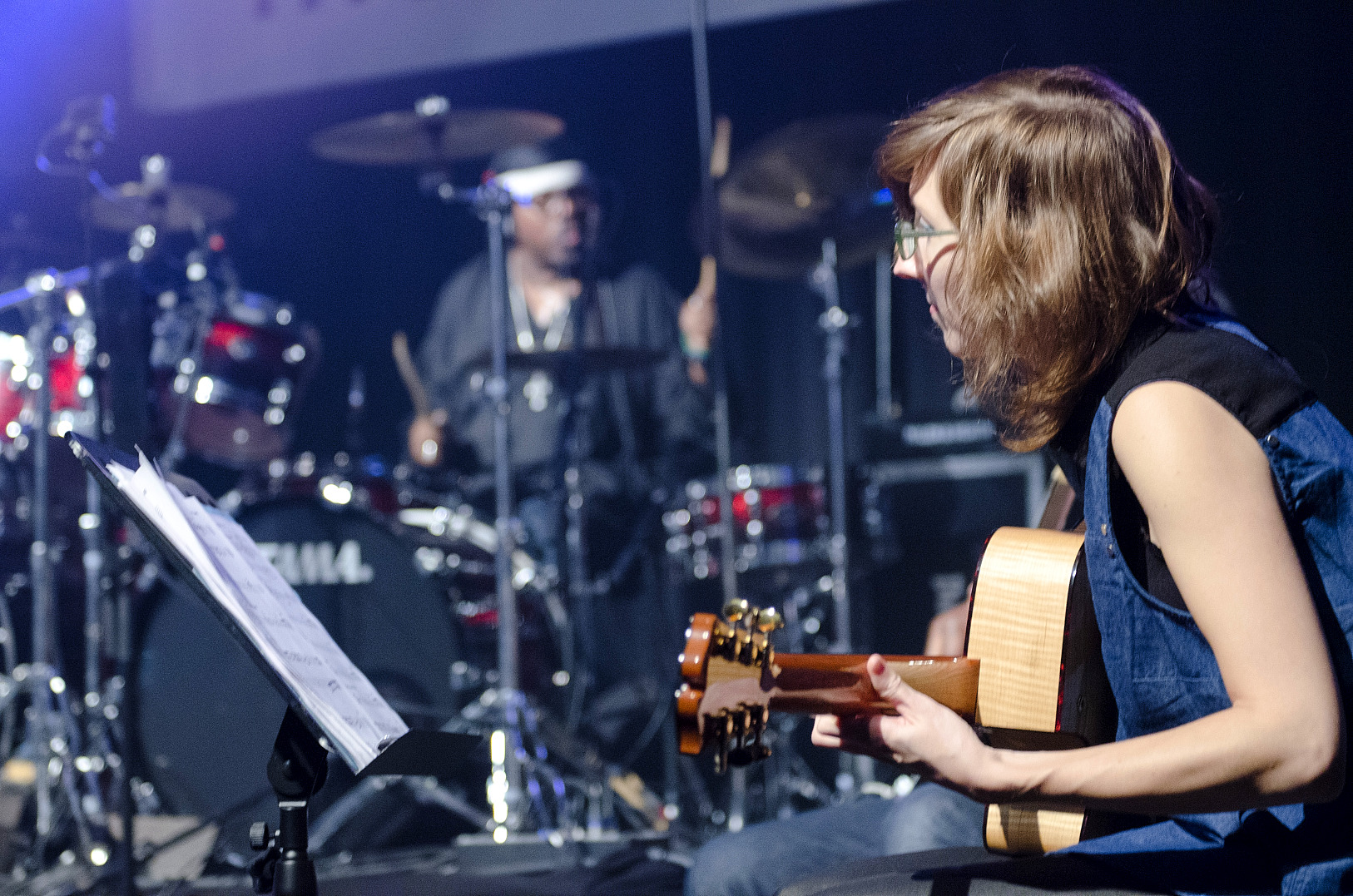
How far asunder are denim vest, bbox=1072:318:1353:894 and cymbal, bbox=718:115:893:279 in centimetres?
260

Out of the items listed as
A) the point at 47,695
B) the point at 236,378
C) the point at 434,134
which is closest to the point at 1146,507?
the point at 434,134

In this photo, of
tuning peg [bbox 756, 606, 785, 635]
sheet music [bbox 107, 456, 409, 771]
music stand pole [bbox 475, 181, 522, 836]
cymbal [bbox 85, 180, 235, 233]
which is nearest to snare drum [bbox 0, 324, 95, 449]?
cymbal [bbox 85, 180, 235, 233]

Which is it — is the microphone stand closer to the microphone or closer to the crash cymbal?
the crash cymbal

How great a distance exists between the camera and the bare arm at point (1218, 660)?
1.03 meters

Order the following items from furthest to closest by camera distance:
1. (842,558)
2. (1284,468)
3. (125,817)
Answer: (842,558), (125,817), (1284,468)

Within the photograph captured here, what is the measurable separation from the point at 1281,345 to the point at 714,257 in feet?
6.20

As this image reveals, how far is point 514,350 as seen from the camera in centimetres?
414

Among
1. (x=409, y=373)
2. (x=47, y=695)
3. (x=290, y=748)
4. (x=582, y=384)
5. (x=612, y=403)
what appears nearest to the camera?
(x=290, y=748)

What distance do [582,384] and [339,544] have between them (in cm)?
134

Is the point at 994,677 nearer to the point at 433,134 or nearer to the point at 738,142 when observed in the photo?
the point at 433,134

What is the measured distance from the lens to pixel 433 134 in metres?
4.12

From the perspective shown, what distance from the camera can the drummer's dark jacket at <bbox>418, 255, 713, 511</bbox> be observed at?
4.89 meters

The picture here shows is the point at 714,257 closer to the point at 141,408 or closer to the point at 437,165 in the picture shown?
the point at 437,165

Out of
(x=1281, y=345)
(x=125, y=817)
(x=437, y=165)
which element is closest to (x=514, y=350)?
(x=437, y=165)
